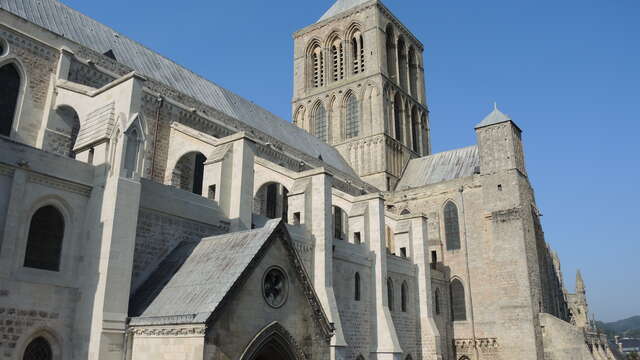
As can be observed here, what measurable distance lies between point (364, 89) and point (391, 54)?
15.7ft

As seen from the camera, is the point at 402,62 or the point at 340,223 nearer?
the point at 340,223

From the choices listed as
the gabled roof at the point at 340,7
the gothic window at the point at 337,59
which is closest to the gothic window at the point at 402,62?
the gabled roof at the point at 340,7

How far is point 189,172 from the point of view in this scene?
21.5 meters

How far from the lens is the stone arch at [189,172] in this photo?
20281 mm

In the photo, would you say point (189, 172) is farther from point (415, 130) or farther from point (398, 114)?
point (415, 130)

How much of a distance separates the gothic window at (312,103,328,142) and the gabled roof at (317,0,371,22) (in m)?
8.00

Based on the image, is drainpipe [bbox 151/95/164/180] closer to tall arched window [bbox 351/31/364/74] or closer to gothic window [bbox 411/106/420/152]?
tall arched window [bbox 351/31/364/74]

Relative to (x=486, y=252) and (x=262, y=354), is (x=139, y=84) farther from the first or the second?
(x=486, y=252)

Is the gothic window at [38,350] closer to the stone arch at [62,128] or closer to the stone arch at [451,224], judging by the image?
the stone arch at [62,128]

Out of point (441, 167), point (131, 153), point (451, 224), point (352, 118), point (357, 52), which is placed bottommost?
point (131, 153)

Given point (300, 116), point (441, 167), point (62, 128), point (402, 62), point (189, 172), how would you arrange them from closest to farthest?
point (62, 128), point (189, 172), point (441, 167), point (300, 116), point (402, 62)

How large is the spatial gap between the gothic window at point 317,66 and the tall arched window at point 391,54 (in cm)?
533

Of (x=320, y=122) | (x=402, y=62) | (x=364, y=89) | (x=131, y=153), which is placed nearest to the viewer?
(x=131, y=153)

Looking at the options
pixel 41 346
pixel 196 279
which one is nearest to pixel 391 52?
pixel 196 279
